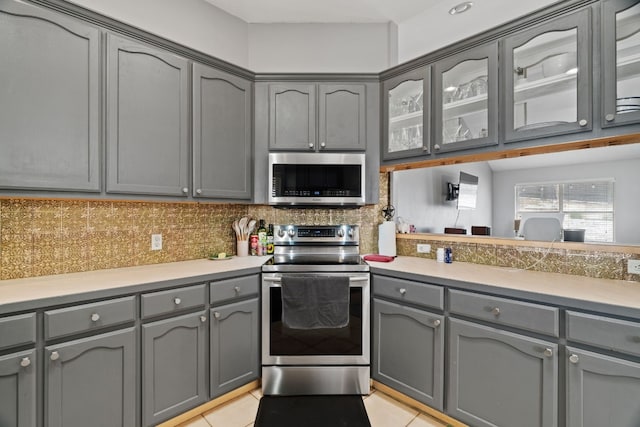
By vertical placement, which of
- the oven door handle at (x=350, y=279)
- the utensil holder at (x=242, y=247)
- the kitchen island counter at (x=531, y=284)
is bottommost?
the oven door handle at (x=350, y=279)

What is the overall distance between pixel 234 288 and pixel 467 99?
1962mm

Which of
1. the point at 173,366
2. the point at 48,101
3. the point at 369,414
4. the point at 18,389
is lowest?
the point at 369,414

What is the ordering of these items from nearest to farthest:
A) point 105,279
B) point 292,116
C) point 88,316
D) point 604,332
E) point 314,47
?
point 604,332 < point 88,316 < point 105,279 < point 292,116 < point 314,47

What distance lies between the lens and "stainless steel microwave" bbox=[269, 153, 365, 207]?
2252mm

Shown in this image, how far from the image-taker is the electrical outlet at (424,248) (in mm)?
2346

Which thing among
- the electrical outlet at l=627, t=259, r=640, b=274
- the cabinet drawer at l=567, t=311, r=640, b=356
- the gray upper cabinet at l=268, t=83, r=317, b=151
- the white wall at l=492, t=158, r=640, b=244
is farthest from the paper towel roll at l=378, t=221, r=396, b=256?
the electrical outlet at l=627, t=259, r=640, b=274

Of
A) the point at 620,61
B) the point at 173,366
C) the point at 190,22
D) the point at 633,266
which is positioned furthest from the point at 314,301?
the point at 190,22

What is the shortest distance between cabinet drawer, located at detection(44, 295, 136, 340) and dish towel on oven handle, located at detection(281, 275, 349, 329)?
0.87 m

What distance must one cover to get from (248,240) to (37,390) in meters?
1.47

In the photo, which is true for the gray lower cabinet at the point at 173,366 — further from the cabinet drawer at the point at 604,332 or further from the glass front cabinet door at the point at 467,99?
the glass front cabinet door at the point at 467,99

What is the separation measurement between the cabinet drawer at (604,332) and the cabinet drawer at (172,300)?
1880 millimetres

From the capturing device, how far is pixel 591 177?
83.3 inches

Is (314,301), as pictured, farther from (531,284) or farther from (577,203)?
(577,203)

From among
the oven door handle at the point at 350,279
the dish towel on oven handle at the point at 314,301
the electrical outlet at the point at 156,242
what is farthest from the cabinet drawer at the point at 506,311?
the electrical outlet at the point at 156,242
